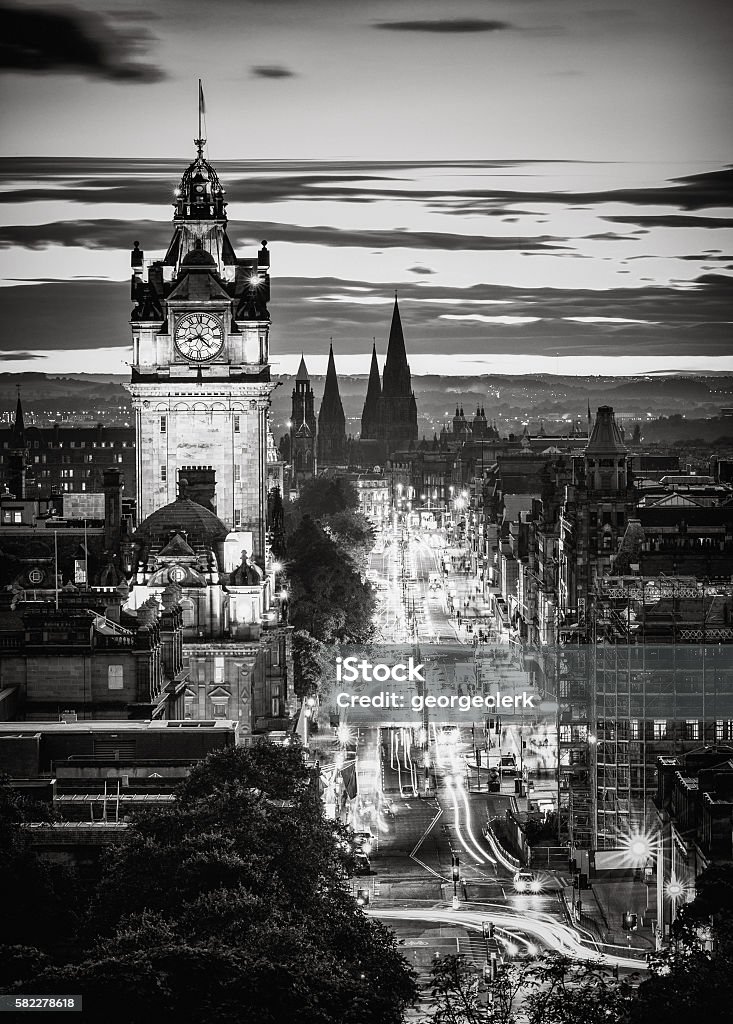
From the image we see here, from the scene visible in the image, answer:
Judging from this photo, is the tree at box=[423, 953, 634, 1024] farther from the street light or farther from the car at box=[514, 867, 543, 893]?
the car at box=[514, 867, 543, 893]

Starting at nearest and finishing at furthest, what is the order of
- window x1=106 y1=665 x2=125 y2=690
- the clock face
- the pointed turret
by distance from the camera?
window x1=106 y1=665 x2=125 y2=690, the clock face, the pointed turret

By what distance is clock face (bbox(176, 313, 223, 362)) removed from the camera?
421 feet

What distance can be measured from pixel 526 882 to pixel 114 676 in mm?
19795

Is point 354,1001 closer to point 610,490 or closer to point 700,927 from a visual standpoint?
point 700,927

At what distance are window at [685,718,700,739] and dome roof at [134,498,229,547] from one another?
2880cm

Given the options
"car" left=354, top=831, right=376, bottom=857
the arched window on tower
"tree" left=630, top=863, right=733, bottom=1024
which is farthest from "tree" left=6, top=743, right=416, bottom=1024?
the arched window on tower

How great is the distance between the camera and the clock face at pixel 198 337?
421 feet

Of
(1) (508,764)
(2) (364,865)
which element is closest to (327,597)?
(1) (508,764)

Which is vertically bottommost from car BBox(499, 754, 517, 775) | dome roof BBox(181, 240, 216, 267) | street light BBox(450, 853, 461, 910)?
street light BBox(450, 853, 461, 910)

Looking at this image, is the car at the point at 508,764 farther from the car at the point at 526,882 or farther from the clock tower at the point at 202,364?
the car at the point at 526,882

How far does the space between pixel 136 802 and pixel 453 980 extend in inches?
901

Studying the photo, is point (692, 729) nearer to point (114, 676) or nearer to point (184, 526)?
point (114, 676)

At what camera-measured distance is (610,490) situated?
149125 millimetres

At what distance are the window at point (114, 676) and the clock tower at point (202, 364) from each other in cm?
3982
